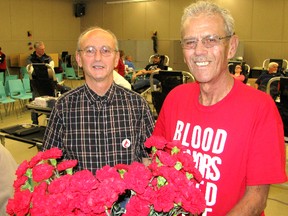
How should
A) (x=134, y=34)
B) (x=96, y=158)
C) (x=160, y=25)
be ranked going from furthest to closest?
1. (x=134, y=34)
2. (x=160, y=25)
3. (x=96, y=158)

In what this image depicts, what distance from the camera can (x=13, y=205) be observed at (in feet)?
2.21

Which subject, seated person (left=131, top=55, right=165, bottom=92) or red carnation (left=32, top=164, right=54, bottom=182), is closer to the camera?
red carnation (left=32, top=164, right=54, bottom=182)

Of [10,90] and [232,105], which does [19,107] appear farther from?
[232,105]

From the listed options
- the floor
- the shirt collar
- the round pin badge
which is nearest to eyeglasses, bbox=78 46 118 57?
the shirt collar

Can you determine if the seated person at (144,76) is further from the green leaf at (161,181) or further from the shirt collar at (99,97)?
the green leaf at (161,181)

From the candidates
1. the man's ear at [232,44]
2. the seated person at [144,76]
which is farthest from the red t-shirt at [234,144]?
the seated person at [144,76]

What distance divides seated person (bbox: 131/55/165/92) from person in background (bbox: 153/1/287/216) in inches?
175

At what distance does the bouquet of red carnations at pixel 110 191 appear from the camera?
617 mm

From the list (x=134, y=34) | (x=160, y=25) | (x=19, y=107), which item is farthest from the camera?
(x=134, y=34)

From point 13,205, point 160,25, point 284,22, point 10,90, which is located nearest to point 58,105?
point 13,205

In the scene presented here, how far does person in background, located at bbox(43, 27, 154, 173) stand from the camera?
1593 mm

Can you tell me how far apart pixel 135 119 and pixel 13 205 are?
1040mm

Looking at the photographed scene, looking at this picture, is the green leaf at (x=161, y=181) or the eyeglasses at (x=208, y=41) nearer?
the green leaf at (x=161, y=181)

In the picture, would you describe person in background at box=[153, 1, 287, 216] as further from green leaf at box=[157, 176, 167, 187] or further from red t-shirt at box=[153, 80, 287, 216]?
green leaf at box=[157, 176, 167, 187]
